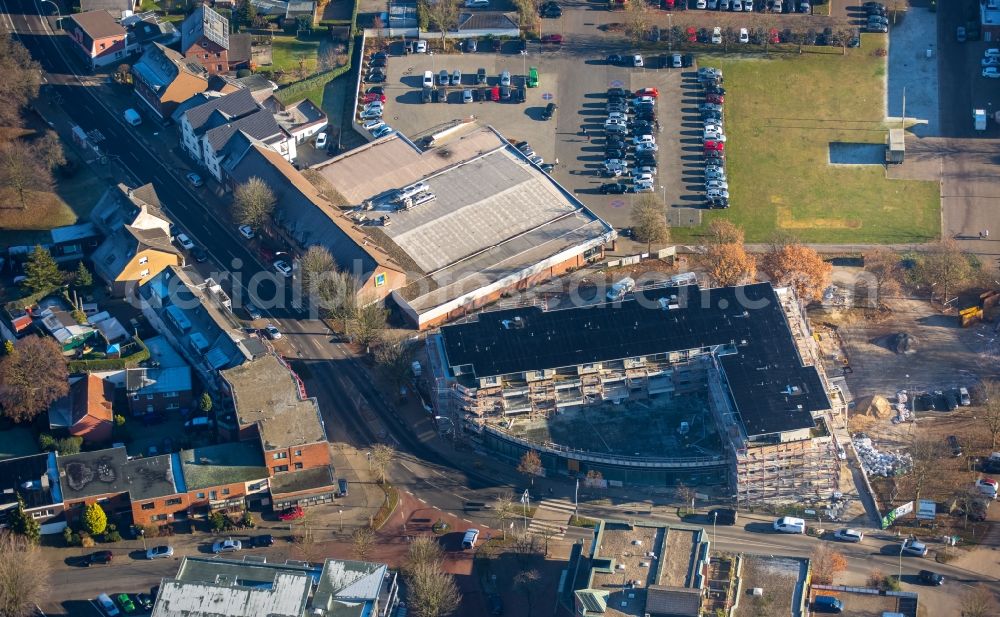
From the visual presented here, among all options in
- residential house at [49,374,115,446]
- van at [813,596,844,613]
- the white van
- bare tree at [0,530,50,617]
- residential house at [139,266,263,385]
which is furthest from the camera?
residential house at [139,266,263,385]

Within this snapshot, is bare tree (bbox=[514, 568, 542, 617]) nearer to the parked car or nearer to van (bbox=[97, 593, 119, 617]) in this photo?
the parked car

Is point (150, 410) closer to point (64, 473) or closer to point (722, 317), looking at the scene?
point (64, 473)

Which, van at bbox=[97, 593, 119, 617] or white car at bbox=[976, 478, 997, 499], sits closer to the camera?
van at bbox=[97, 593, 119, 617]

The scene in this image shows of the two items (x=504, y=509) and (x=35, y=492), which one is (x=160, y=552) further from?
(x=504, y=509)

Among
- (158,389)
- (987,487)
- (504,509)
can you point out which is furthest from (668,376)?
(158,389)

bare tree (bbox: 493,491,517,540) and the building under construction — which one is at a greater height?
the building under construction

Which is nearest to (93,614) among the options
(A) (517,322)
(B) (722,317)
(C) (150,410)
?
(C) (150,410)

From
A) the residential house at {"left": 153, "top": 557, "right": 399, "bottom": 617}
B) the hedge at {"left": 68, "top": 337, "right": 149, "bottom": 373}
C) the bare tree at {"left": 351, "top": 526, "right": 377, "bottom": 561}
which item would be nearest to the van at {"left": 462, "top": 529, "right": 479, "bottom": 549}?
the bare tree at {"left": 351, "top": 526, "right": 377, "bottom": 561}

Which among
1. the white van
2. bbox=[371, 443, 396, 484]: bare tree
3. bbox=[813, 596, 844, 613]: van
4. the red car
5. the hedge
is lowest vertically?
bbox=[813, 596, 844, 613]: van
